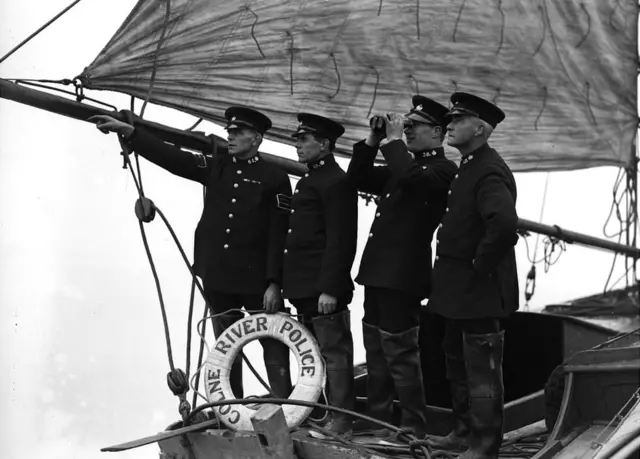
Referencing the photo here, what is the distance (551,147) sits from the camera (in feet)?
25.6

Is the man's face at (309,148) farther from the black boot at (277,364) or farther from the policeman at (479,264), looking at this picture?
Result: the black boot at (277,364)

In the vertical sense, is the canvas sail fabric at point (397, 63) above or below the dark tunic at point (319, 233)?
above

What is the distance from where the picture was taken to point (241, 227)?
4848mm

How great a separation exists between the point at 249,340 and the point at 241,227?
0.59 meters

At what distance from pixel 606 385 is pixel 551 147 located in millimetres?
3640

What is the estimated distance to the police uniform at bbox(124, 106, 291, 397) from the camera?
4.82 metres

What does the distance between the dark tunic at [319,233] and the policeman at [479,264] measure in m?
0.48

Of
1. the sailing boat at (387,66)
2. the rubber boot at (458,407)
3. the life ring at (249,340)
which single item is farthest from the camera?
the sailing boat at (387,66)

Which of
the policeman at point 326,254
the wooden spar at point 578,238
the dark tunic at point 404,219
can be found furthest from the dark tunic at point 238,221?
the wooden spar at point 578,238

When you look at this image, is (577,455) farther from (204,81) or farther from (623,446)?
(204,81)

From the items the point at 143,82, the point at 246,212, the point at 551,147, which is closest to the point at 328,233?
the point at 246,212

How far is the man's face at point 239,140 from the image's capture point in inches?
191

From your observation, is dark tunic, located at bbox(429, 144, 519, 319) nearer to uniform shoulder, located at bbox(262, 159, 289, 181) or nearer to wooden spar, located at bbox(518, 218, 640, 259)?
uniform shoulder, located at bbox(262, 159, 289, 181)

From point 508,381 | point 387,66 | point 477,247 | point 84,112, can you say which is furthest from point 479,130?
point 508,381
